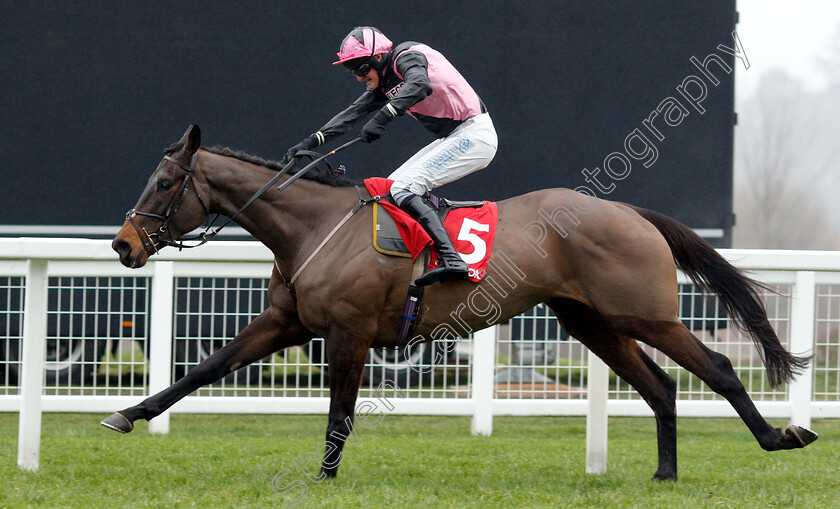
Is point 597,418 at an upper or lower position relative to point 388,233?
lower

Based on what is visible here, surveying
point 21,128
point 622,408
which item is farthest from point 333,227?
point 21,128

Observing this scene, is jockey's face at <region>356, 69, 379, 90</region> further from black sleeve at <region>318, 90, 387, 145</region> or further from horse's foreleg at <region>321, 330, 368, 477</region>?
horse's foreleg at <region>321, 330, 368, 477</region>

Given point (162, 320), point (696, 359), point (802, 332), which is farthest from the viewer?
point (802, 332)

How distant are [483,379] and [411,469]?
57.7 inches

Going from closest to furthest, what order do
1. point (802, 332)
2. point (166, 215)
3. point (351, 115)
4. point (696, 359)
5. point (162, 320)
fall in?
point (166, 215) → point (696, 359) → point (351, 115) → point (162, 320) → point (802, 332)

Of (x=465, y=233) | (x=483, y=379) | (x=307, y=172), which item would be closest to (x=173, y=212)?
(x=307, y=172)

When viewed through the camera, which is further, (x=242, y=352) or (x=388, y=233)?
(x=242, y=352)

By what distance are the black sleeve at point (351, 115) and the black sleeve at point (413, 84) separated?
15.8 inches

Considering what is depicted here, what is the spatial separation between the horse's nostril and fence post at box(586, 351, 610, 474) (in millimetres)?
2299

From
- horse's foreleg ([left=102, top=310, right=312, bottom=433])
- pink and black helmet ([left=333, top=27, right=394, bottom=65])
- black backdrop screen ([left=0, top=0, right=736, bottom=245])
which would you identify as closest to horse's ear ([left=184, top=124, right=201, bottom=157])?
pink and black helmet ([left=333, top=27, right=394, bottom=65])

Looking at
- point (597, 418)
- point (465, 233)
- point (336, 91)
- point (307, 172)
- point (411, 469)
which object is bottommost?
point (411, 469)

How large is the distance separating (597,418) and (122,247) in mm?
2455

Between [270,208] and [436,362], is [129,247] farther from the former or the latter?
[436,362]

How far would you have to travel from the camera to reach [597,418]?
4402 mm
